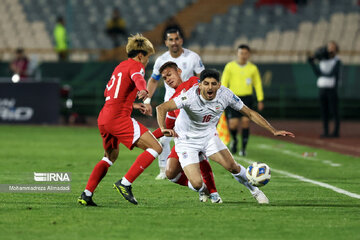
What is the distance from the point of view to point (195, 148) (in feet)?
29.0

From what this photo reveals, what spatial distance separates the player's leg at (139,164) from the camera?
28.0 ft

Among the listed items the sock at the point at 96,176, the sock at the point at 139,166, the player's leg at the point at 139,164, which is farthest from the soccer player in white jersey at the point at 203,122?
the sock at the point at 96,176

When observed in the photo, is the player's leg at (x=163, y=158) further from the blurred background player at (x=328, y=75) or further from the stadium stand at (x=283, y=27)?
the stadium stand at (x=283, y=27)

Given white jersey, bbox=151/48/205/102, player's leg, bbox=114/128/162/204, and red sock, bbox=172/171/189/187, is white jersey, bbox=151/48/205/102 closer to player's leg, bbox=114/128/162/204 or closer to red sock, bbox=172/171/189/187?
red sock, bbox=172/171/189/187

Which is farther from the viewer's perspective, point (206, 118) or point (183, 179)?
point (183, 179)

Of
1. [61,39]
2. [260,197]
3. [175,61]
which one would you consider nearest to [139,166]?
[260,197]

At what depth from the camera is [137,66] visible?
8.54 metres

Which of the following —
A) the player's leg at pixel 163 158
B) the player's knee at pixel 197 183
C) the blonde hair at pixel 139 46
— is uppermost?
the blonde hair at pixel 139 46

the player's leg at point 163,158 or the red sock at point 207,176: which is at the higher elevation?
the red sock at point 207,176

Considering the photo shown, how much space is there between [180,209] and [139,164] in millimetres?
690

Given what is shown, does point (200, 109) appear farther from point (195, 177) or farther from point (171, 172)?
point (171, 172)

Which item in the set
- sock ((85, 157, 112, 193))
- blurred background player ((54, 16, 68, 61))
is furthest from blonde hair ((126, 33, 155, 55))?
blurred background player ((54, 16, 68, 61))

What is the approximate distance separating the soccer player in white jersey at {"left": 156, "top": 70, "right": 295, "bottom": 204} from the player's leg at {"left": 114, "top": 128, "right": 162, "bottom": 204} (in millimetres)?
237

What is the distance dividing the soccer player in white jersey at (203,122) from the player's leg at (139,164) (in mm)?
237
